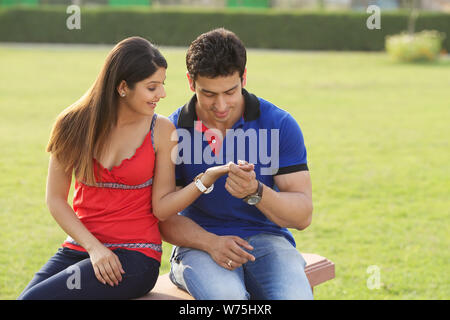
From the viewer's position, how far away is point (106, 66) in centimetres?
303

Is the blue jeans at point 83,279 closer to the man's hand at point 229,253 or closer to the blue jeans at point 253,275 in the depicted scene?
the blue jeans at point 253,275

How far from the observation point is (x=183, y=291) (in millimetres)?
3133

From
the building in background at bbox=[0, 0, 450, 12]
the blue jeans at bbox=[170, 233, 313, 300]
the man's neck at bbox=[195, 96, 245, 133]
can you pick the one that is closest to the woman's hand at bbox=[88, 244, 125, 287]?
the blue jeans at bbox=[170, 233, 313, 300]

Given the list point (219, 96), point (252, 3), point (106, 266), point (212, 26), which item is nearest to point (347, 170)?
point (219, 96)

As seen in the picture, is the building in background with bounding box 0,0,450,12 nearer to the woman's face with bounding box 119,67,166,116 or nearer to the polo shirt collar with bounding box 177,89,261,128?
the polo shirt collar with bounding box 177,89,261,128

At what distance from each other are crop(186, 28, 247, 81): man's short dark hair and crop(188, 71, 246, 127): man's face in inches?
1.4

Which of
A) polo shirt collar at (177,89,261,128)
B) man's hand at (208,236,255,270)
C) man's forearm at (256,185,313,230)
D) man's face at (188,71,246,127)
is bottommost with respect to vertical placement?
man's hand at (208,236,255,270)

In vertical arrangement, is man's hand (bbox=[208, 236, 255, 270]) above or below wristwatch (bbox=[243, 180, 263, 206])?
below

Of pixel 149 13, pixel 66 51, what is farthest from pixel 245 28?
pixel 66 51

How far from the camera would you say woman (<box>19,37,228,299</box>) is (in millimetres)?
2988

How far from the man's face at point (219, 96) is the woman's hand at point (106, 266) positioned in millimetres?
870

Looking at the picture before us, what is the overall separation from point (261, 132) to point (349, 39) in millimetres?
25750

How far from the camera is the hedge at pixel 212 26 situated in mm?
27703
